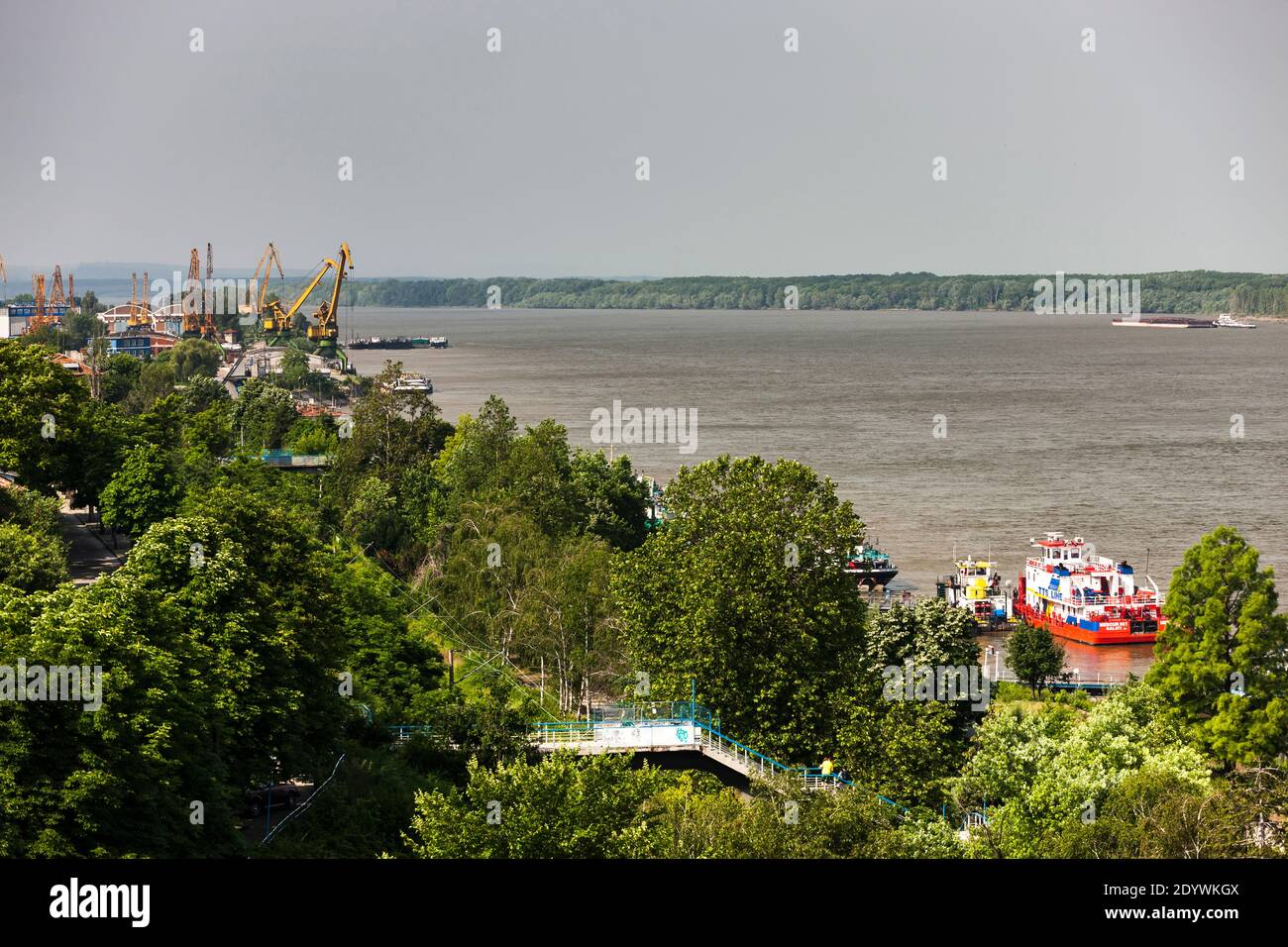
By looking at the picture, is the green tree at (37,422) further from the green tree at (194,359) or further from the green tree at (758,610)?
the green tree at (194,359)

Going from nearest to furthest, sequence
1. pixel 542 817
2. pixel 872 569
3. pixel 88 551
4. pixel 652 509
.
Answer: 1. pixel 542 817
2. pixel 88 551
3. pixel 872 569
4. pixel 652 509

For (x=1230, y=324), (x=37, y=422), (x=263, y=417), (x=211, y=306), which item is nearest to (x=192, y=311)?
(x=211, y=306)

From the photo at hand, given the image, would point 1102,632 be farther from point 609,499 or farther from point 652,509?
point 652,509

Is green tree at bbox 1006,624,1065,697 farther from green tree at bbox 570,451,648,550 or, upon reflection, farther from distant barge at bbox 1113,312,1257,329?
distant barge at bbox 1113,312,1257,329
